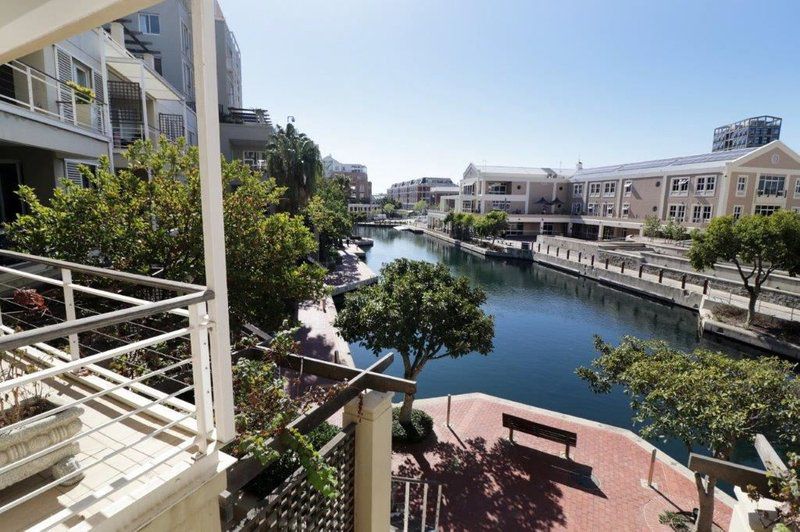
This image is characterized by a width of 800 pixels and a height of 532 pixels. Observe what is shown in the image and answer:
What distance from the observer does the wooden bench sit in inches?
416

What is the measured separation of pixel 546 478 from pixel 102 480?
9.94 metres

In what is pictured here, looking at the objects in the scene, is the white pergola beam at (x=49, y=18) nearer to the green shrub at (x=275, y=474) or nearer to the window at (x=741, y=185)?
the green shrub at (x=275, y=474)

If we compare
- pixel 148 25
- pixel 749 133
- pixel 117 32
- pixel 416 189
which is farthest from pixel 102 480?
pixel 416 189

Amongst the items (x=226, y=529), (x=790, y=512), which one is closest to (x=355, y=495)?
(x=226, y=529)

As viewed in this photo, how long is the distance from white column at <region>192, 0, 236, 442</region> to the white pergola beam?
37cm

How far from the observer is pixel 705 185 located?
44.9 m

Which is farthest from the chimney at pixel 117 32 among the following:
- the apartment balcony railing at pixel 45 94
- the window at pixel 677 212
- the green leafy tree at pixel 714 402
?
the window at pixel 677 212

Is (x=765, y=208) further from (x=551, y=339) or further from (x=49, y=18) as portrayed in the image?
(x=49, y=18)

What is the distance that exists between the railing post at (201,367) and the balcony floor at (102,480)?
0.64 ft

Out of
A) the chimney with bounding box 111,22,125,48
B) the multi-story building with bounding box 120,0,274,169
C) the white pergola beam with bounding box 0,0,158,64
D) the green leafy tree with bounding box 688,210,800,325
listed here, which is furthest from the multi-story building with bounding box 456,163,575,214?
the white pergola beam with bounding box 0,0,158,64

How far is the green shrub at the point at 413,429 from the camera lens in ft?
36.9

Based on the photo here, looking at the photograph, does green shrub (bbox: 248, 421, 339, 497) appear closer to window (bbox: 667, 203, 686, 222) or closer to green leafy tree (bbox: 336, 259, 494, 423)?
green leafy tree (bbox: 336, 259, 494, 423)

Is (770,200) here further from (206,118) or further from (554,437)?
(206,118)

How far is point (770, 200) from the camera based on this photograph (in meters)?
43.6
